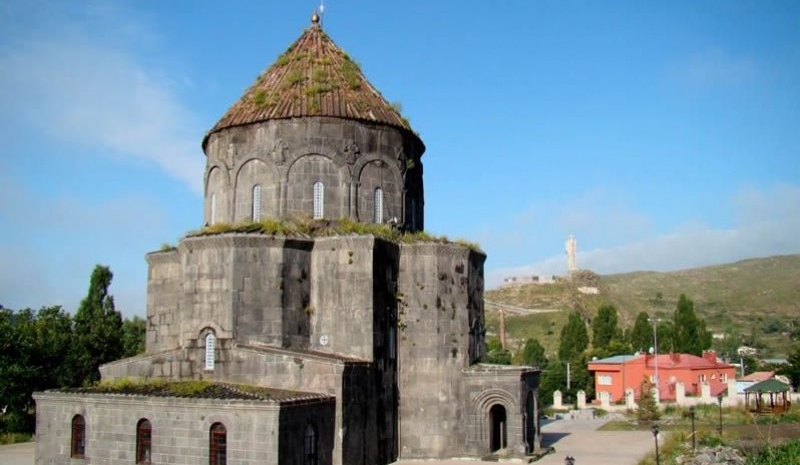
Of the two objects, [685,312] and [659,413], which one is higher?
[685,312]

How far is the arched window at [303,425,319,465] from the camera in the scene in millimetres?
16891

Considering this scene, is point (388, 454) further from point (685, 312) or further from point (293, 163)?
point (685, 312)

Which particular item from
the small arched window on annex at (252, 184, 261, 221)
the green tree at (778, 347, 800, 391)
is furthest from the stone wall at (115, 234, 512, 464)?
the green tree at (778, 347, 800, 391)

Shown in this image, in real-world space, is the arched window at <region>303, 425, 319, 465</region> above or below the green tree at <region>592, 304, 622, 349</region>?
below

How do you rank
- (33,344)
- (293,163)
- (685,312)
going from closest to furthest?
(293,163), (33,344), (685,312)

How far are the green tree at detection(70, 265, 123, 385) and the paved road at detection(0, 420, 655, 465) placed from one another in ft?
15.8

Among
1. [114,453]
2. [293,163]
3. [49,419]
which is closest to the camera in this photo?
[114,453]

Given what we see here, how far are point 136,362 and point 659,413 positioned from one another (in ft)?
76.3

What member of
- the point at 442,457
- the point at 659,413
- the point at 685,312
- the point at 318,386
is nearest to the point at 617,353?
the point at 685,312

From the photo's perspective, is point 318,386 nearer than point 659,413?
Yes

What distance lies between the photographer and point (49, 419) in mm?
→ 19016

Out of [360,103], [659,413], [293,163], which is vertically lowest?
[659,413]

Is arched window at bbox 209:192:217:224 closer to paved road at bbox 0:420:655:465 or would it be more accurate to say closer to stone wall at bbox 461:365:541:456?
paved road at bbox 0:420:655:465

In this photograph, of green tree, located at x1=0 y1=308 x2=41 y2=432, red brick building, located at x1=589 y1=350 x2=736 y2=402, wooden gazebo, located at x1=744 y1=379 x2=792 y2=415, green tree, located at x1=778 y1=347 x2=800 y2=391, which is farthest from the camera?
red brick building, located at x1=589 y1=350 x2=736 y2=402
